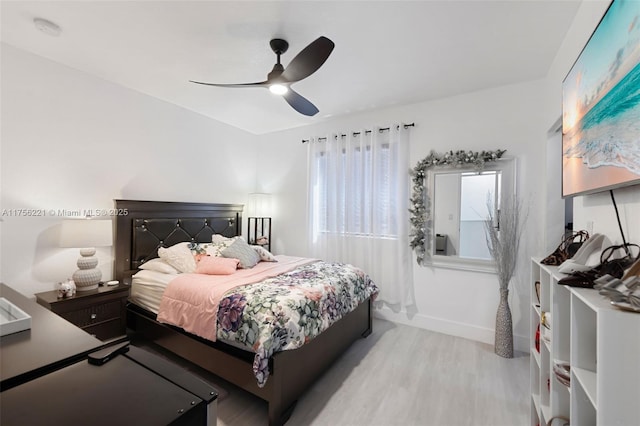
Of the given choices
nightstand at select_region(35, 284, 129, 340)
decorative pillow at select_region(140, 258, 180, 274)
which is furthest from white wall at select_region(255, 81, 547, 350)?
nightstand at select_region(35, 284, 129, 340)

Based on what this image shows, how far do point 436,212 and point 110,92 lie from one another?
12.5 feet

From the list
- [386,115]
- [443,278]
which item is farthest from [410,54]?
[443,278]

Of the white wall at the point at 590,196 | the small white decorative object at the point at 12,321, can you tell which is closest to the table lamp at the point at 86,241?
the small white decorative object at the point at 12,321

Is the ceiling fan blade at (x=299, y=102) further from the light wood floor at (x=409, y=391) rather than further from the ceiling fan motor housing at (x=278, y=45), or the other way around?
the light wood floor at (x=409, y=391)

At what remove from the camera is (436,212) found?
316 centimetres

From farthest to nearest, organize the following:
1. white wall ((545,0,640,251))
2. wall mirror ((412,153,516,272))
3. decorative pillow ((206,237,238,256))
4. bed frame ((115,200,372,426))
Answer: decorative pillow ((206,237,238,256))
wall mirror ((412,153,516,272))
bed frame ((115,200,372,426))
white wall ((545,0,640,251))

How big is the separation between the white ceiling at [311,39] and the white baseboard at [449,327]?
263cm

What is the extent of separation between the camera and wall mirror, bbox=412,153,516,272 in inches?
A: 112

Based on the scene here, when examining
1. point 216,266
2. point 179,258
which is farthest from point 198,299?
point 179,258

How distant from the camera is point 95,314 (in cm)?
238

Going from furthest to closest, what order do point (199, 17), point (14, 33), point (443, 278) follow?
point (443, 278) → point (14, 33) → point (199, 17)

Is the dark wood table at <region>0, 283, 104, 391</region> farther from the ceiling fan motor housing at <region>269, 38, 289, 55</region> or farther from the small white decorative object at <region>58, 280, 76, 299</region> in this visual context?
the ceiling fan motor housing at <region>269, 38, 289, 55</region>

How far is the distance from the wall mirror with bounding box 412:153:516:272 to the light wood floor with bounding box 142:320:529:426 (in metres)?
0.94

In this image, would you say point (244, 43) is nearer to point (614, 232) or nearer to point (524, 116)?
point (614, 232)
